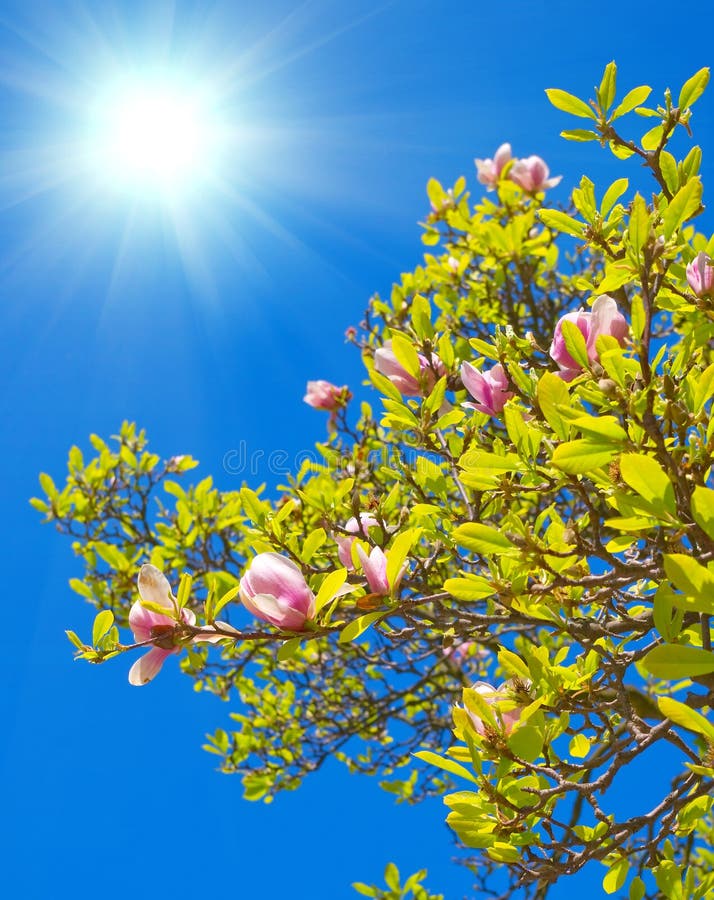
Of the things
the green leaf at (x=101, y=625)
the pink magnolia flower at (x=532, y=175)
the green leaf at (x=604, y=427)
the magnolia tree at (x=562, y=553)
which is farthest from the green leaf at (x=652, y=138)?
the pink magnolia flower at (x=532, y=175)

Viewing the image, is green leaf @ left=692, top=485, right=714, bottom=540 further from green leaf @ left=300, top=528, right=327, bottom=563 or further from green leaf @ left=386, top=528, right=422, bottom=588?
green leaf @ left=300, top=528, right=327, bottom=563

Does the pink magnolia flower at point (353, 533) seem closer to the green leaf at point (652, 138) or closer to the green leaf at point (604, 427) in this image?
the green leaf at point (604, 427)

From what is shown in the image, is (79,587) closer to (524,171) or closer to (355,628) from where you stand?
(355,628)

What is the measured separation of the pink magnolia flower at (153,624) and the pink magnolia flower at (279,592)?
0.20 m

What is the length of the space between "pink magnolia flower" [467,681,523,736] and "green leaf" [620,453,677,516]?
0.62 m

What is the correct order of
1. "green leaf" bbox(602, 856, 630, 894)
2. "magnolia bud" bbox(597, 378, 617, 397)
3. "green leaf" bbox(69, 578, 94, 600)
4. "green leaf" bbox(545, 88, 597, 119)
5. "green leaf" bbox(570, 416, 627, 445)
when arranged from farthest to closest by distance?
"green leaf" bbox(69, 578, 94, 600), "green leaf" bbox(545, 88, 597, 119), "green leaf" bbox(602, 856, 630, 894), "magnolia bud" bbox(597, 378, 617, 397), "green leaf" bbox(570, 416, 627, 445)

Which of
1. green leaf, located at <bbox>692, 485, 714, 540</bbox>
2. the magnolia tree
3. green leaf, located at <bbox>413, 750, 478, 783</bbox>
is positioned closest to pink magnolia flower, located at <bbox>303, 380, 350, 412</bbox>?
the magnolia tree

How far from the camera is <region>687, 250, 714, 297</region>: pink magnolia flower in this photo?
158 cm

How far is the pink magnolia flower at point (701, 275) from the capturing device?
158 centimetres

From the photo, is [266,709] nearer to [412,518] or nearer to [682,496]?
[412,518]

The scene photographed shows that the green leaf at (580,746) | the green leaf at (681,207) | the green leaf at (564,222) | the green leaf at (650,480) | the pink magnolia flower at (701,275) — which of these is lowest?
the green leaf at (580,746)

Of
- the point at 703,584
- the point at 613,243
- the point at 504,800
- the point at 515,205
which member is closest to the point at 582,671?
the point at 504,800

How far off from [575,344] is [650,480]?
0.42m

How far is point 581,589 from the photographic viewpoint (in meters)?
1.61
